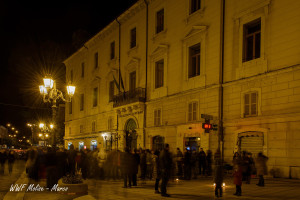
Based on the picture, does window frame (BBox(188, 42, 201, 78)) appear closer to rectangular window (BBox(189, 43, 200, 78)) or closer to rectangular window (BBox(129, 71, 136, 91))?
rectangular window (BBox(189, 43, 200, 78))

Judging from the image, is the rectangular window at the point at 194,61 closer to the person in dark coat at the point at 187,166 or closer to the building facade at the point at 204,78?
the building facade at the point at 204,78

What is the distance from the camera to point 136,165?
45.5 feet

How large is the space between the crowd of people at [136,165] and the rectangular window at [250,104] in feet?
7.51

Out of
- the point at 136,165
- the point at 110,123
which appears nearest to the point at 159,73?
the point at 110,123

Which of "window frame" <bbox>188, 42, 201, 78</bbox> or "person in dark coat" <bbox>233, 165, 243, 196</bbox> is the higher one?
"window frame" <bbox>188, 42, 201, 78</bbox>

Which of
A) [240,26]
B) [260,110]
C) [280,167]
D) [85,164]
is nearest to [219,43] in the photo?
[240,26]

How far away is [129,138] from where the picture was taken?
28.3 m

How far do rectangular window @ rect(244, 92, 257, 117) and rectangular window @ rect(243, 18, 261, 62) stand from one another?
2.06 m

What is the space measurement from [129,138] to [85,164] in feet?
37.0

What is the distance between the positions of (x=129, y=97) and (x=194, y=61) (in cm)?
793

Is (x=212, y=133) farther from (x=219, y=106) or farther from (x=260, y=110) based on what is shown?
(x=260, y=110)

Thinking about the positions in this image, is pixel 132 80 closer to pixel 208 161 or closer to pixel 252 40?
pixel 208 161

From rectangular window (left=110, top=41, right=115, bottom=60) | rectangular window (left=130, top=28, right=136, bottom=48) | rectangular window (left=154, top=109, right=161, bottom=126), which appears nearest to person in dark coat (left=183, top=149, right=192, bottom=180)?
rectangular window (left=154, top=109, right=161, bottom=126)

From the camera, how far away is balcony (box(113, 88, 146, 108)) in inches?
1028
